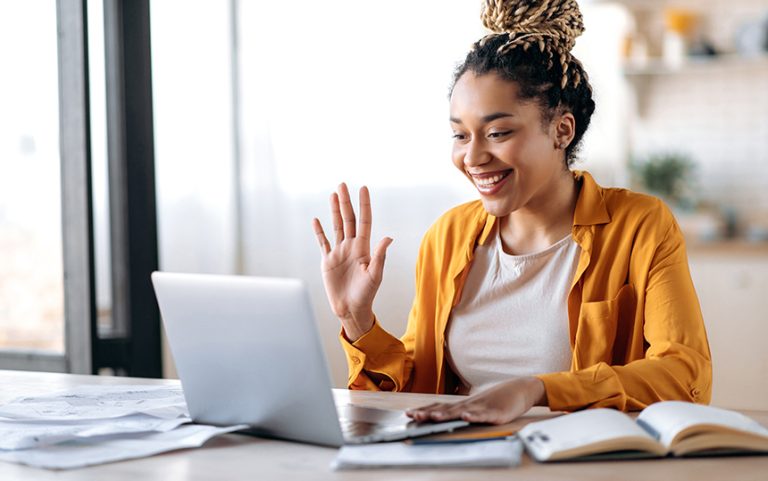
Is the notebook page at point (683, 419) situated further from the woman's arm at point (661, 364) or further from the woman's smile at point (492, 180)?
the woman's smile at point (492, 180)

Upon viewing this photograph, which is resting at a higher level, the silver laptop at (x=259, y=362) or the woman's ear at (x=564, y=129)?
the woman's ear at (x=564, y=129)

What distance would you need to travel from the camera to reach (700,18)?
13.8ft

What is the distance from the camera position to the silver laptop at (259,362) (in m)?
1.19

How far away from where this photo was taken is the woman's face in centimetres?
190

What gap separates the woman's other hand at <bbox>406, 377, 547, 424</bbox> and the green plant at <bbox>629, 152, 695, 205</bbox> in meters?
2.86

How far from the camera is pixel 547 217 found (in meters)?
2.00

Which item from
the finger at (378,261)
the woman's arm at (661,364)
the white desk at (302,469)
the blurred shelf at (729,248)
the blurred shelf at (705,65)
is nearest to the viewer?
the white desk at (302,469)

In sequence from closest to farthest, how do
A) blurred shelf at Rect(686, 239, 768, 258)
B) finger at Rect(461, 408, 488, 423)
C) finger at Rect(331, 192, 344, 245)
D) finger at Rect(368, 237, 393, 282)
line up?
finger at Rect(461, 408, 488, 423) < finger at Rect(368, 237, 393, 282) < finger at Rect(331, 192, 344, 245) < blurred shelf at Rect(686, 239, 768, 258)

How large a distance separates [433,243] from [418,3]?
79.5 inches

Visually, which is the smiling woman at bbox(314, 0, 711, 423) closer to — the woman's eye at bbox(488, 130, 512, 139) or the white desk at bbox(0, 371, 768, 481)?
the woman's eye at bbox(488, 130, 512, 139)

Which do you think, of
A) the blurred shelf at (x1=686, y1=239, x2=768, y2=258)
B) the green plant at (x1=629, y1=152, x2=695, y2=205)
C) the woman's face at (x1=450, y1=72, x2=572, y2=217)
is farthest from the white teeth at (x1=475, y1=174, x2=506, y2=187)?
the green plant at (x1=629, y1=152, x2=695, y2=205)

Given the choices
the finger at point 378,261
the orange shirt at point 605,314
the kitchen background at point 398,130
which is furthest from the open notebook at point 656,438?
the kitchen background at point 398,130

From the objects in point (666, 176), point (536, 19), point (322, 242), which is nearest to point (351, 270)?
point (322, 242)

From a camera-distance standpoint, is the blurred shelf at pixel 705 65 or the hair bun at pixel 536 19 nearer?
the hair bun at pixel 536 19
